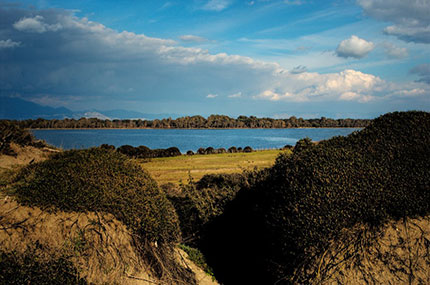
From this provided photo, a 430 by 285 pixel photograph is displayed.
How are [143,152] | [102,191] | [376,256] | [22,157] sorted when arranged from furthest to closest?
[143,152] → [22,157] → [102,191] → [376,256]

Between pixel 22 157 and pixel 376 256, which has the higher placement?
pixel 22 157

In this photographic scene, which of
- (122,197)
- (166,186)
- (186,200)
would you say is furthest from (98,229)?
(166,186)

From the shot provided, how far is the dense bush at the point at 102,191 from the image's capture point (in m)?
6.77

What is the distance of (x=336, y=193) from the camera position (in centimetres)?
637

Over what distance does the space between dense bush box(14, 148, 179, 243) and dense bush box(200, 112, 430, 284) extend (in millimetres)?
2331

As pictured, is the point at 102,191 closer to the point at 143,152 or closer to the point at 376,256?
the point at 376,256

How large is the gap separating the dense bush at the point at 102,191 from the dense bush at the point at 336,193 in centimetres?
233

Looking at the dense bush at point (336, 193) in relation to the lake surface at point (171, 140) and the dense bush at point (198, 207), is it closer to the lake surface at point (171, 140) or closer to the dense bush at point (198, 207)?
the dense bush at point (198, 207)

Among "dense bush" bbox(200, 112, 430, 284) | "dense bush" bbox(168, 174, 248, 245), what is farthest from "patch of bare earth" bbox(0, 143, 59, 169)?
"dense bush" bbox(200, 112, 430, 284)

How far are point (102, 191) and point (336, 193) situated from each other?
479cm

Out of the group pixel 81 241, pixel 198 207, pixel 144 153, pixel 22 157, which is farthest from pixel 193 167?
pixel 81 241

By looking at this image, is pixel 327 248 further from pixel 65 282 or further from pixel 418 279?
pixel 65 282

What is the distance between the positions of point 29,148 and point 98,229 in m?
9.57

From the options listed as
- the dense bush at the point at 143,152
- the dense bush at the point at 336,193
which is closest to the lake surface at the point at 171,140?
the dense bush at the point at 143,152
